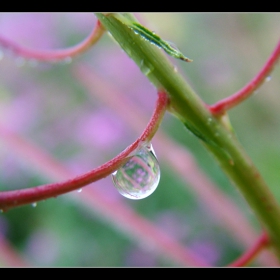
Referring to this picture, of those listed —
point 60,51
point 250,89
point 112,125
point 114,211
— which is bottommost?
point 112,125

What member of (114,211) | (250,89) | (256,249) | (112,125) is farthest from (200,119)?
(112,125)

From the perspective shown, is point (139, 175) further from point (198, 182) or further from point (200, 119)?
point (198, 182)

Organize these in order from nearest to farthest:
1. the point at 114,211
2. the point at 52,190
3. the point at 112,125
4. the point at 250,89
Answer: the point at 52,190 < the point at 250,89 < the point at 114,211 < the point at 112,125

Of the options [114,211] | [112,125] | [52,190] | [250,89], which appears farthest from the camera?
[112,125]

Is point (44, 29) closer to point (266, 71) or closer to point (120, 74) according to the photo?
point (120, 74)

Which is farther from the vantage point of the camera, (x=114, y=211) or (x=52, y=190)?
(x=114, y=211)

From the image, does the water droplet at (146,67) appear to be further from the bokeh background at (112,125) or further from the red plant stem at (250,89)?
the bokeh background at (112,125)

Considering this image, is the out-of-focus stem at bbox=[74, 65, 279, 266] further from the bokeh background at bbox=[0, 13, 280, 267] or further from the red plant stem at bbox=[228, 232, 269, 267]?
the red plant stem at bbox=[228, 232, 269, 267]
